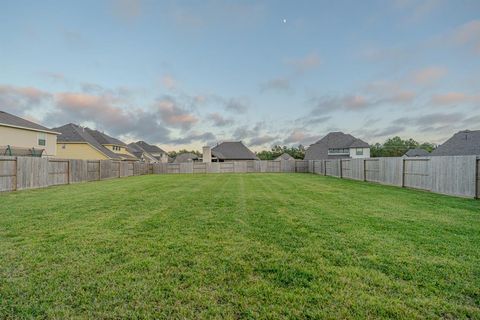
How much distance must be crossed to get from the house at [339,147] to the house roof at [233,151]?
38.7 ft

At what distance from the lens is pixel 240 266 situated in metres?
2.74

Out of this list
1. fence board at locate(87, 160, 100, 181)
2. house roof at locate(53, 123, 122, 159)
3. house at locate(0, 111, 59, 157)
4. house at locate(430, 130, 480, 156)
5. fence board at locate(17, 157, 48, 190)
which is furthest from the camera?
house roof at locate(53, 123, 122, 159)

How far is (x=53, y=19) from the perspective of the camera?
1022cm

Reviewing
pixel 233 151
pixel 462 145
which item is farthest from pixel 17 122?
pixel 462 145

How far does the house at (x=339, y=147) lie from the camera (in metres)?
39.7

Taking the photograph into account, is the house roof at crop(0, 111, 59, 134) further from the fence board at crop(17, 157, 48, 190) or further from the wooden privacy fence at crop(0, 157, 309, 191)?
the fence board at crop(17, 157, 48, 190)

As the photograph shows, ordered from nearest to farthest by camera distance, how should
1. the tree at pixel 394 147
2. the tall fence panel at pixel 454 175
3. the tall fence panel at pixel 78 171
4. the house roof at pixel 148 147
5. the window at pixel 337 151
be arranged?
the tall fence panel at pixel 454 175
the tall fence panel at pixel 78 171
the window at pixel 337 151
the house roof at pixel 148 147
the tree at pixel 394 147

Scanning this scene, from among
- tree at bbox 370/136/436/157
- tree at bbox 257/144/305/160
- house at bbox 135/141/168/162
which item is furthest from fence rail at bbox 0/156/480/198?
tree at bbox 370/136/436/157

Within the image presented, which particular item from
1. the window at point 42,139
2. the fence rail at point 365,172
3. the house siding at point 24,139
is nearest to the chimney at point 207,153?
the fence rail at point 365,172

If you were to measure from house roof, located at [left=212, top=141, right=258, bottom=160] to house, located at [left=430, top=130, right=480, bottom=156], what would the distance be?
29.1 meters

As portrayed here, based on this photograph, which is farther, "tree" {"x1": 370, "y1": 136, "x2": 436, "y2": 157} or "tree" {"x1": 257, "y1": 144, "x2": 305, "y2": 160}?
"tree" {"x1": 257, "y1": 144, "x2": 305, "y2": 160}

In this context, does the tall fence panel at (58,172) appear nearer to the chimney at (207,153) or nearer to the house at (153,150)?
the chimney at (207,153)

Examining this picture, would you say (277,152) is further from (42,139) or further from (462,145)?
(42,139)

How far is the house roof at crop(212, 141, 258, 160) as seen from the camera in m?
44.6
